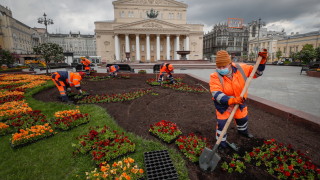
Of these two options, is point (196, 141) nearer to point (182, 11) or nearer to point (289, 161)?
point (289, 161)

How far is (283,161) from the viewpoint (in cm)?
278

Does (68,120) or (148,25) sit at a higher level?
(148,25)

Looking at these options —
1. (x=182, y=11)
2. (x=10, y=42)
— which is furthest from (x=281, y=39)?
(x=10, y=42)

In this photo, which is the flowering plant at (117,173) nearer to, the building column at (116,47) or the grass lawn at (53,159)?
the grass lawn at (53,159)

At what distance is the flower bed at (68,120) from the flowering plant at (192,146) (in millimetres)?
→ 2870

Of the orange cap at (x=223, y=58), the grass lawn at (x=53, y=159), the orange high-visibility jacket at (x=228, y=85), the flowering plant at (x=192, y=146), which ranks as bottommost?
the grass lawn at (x=53, y=159)

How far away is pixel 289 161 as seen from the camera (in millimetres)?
2875

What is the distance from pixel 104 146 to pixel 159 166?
1252 mm

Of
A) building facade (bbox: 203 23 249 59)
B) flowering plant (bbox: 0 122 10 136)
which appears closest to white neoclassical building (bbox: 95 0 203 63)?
building facade (bbox: 203 23 249 59)

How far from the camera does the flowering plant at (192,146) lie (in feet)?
10.1

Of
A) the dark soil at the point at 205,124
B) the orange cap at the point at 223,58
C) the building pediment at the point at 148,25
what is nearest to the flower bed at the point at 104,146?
the dark soil at the point at 205,124

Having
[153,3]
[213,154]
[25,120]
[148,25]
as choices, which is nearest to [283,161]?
[213,154]

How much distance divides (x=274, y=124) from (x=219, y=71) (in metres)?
2.71

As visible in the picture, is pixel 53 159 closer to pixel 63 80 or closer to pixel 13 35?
pixel 63 80
